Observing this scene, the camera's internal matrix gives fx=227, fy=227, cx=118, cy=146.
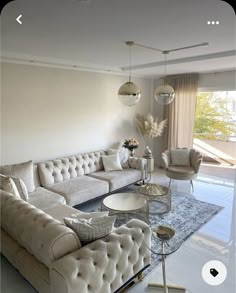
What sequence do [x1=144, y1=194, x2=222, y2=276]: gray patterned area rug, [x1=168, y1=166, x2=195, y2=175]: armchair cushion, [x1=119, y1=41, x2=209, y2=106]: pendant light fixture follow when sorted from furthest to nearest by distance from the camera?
[x1=168, y1=166, x2=195, y2=175]: armchair cushion < [x1=144, y1=194, x2=222, y2=276]: gray patterned area rug < [x1=119, y1=41, x2=209, y2=106]: pendant light fixture

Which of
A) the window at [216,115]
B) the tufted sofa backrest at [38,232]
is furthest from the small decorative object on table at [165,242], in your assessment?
the window at [216,115]

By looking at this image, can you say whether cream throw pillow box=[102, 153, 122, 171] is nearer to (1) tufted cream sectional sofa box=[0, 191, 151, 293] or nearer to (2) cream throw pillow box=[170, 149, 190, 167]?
(2) cream throw pillow box=[170, 149, 190, 167]

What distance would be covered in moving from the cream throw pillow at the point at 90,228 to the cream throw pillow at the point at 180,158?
3.45m

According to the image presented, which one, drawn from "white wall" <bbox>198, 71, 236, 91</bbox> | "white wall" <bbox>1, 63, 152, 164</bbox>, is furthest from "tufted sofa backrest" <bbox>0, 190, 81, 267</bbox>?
"white wall" <bbox>198, 71, 236, 91</bbox>

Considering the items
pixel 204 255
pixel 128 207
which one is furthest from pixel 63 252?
pixel 204 255

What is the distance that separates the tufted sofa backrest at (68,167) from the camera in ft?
12.7

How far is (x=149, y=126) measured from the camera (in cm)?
596

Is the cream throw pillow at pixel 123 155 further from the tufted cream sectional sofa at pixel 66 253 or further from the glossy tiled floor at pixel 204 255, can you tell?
the tufted cream sectional sofa at pixel 66 253

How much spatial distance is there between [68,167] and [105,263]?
2688mm

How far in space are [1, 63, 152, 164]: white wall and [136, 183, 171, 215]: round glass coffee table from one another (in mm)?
1862

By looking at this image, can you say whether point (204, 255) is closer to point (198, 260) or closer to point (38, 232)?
point (198, 260)

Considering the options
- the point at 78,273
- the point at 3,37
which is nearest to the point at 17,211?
the point at 78,273

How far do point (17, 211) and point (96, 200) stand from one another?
2.22 metres

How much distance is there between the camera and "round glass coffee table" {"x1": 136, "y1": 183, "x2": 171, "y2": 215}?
358 centimetres
